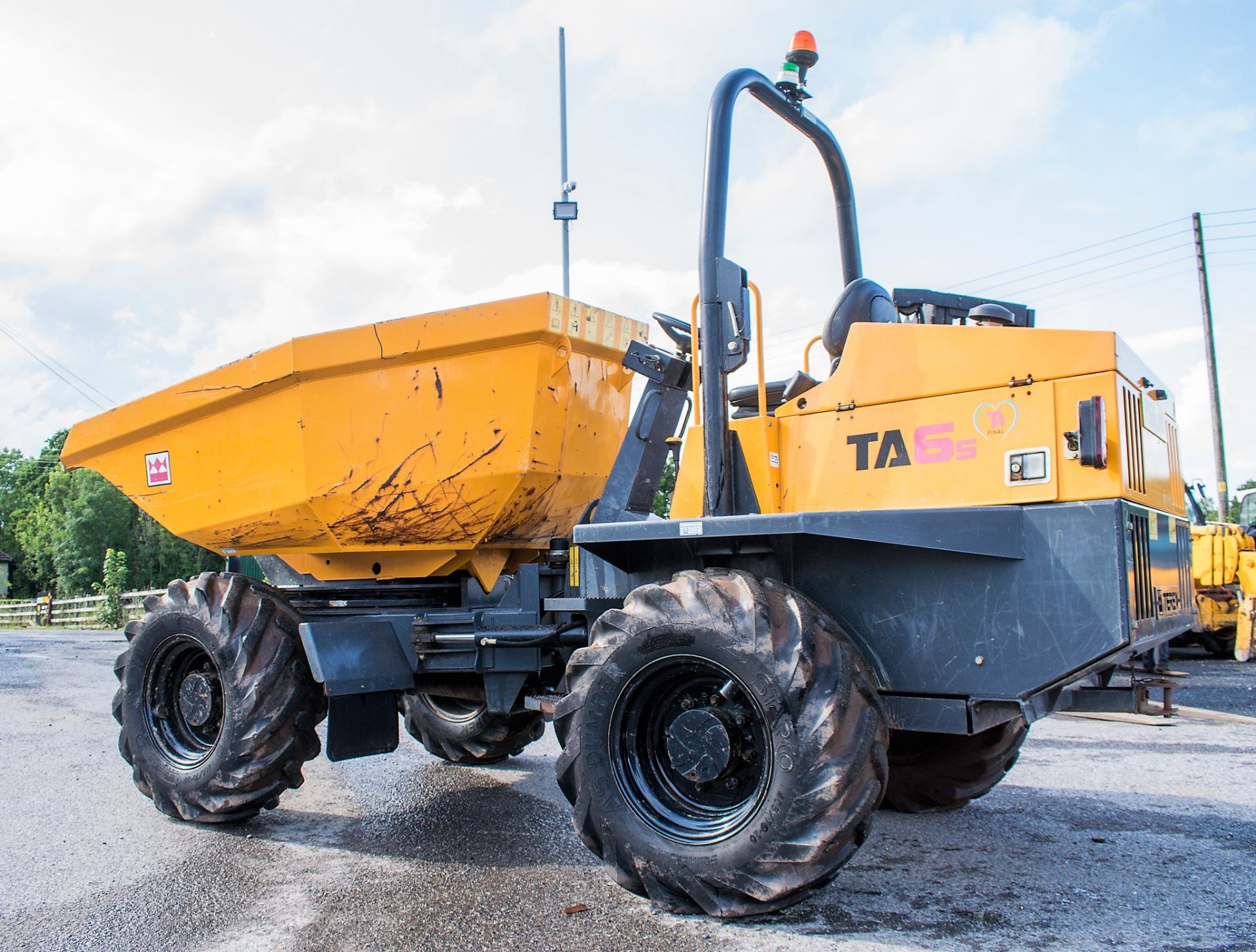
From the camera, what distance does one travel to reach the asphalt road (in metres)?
3.43

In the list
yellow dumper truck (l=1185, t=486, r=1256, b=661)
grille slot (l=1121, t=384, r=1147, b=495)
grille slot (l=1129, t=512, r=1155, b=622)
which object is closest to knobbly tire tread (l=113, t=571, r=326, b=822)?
grille slot (l=1129, t=512, r=1155, b=622)

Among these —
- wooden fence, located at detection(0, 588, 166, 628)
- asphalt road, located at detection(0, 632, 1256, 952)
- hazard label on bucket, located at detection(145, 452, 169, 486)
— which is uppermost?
hazard label on bucket, located at detection(145, 452, 169, 486)

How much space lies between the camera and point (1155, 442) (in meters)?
3.95

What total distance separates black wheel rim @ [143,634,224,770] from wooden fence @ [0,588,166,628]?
23.8 m

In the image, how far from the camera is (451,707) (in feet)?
21.0

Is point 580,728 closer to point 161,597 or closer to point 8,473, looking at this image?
point 161,597

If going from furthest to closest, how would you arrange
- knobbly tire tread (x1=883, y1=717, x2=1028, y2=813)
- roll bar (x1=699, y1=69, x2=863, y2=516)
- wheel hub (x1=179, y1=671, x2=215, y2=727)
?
wheel hub (x1=179, y1=671, x2=215, y2=727)
knobbly tire tread (x1=883, y1=717, x2=1028, y2=813)
roll bar (x1=699, y1=69, x2=863, y2=516)

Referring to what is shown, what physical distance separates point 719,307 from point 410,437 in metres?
1.90

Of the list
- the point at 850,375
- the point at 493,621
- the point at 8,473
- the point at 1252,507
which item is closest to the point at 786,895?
the point at 850,375

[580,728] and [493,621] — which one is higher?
[493,621]

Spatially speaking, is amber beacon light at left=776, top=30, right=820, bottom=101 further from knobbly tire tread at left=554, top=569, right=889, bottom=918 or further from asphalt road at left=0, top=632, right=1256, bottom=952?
asphalt road at left=0, top=632, right=1256, bottom=952

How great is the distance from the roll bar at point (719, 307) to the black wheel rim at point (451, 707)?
2.95m

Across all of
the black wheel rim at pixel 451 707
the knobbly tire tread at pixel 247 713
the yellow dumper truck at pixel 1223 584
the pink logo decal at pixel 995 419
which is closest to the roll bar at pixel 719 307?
the pink logo decal at pixel 995 419

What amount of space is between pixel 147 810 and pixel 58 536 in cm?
5130
